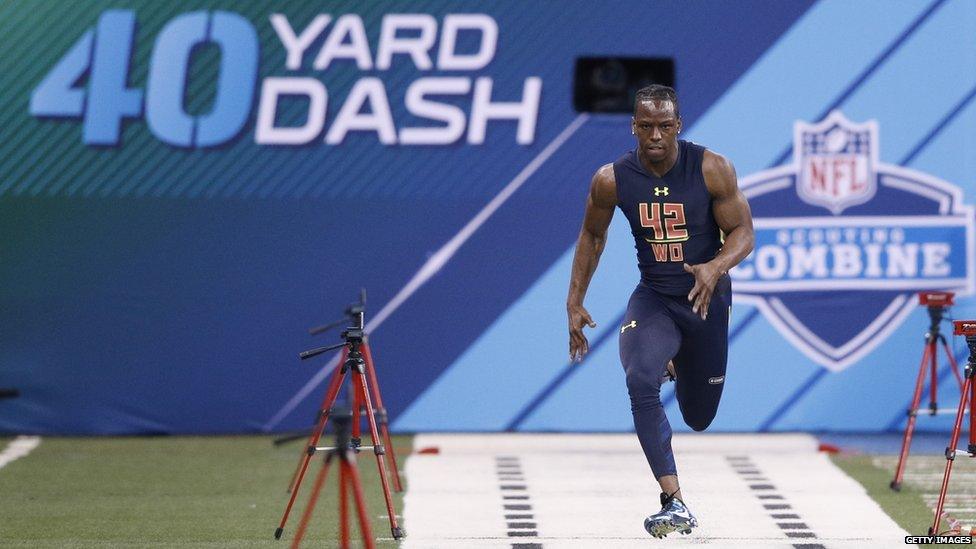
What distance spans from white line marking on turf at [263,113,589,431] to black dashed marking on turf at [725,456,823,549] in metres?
2.36

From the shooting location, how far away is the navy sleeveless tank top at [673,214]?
6801mm

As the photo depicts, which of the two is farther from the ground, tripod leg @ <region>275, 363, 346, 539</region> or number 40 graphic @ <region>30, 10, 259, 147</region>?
number 40 graphic @ <region>30, 10, 259, 147</region>

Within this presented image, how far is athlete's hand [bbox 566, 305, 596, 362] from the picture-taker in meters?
Result: 6.80

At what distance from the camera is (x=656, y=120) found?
6617mm

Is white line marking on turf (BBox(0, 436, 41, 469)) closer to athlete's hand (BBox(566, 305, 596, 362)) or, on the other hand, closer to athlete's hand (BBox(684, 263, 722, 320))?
athlete's hand (BBox(566, 305, 596, 362))

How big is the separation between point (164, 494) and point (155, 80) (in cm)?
337

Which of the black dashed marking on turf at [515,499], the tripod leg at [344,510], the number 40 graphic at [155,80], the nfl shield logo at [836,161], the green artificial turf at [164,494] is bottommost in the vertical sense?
the black dashed marking on turf at [515,499]

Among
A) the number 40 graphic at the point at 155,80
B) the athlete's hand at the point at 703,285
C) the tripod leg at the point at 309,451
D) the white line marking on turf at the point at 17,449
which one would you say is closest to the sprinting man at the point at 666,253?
the athlete's hand at the point at 703,285

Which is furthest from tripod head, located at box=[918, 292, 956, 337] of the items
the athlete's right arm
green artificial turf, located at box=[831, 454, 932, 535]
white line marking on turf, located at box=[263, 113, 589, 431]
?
white line marking on turf, located at box=[263, 113, 589, 431]

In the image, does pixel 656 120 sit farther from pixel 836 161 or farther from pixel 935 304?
pixel 836 161

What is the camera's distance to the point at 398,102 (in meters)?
10.6

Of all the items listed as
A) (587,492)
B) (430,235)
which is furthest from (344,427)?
(430,235)

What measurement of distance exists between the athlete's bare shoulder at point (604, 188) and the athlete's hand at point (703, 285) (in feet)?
2.11

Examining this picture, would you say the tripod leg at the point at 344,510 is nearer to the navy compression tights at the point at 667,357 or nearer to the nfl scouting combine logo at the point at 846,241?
the navy compression tights at the point at 667,357
